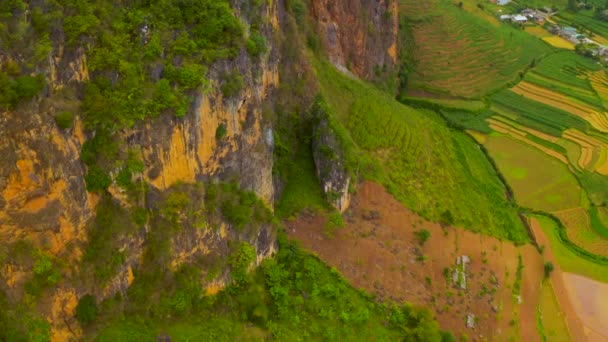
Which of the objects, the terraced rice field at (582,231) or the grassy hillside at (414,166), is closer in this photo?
the grassy hillside at (414,166)

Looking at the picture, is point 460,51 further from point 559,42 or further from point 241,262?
point 241,262

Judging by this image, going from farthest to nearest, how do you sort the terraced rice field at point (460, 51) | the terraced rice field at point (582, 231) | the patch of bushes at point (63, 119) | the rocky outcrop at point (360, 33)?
1. the terraced rice field at point (460, 51)
2. the rocky outcrop at point (360, 33)
3. the terraced rice field at point (582, 231)
4. the patch of bushes at point (63, 119)

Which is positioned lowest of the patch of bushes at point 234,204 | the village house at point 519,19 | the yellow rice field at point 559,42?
the yellow rice field at point 559,42

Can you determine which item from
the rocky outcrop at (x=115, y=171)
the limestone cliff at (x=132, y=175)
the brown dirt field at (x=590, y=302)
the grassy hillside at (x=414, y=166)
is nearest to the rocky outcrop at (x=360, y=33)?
the grassy hillside at (x=414, y=166)

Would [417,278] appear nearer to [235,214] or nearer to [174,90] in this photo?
[235,214]

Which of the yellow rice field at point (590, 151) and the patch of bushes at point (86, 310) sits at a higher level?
the patch of bushes at point (86, 310)

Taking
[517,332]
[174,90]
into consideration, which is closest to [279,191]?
[174,90]

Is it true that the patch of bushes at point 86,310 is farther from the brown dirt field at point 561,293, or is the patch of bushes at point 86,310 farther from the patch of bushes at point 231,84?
the brown dirt field at point 561,293

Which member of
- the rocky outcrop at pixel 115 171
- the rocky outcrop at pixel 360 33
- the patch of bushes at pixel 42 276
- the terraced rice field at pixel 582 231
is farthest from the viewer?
the rocky outcrop at pixel 360 33

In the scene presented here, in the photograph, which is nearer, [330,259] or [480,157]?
[330,259]
